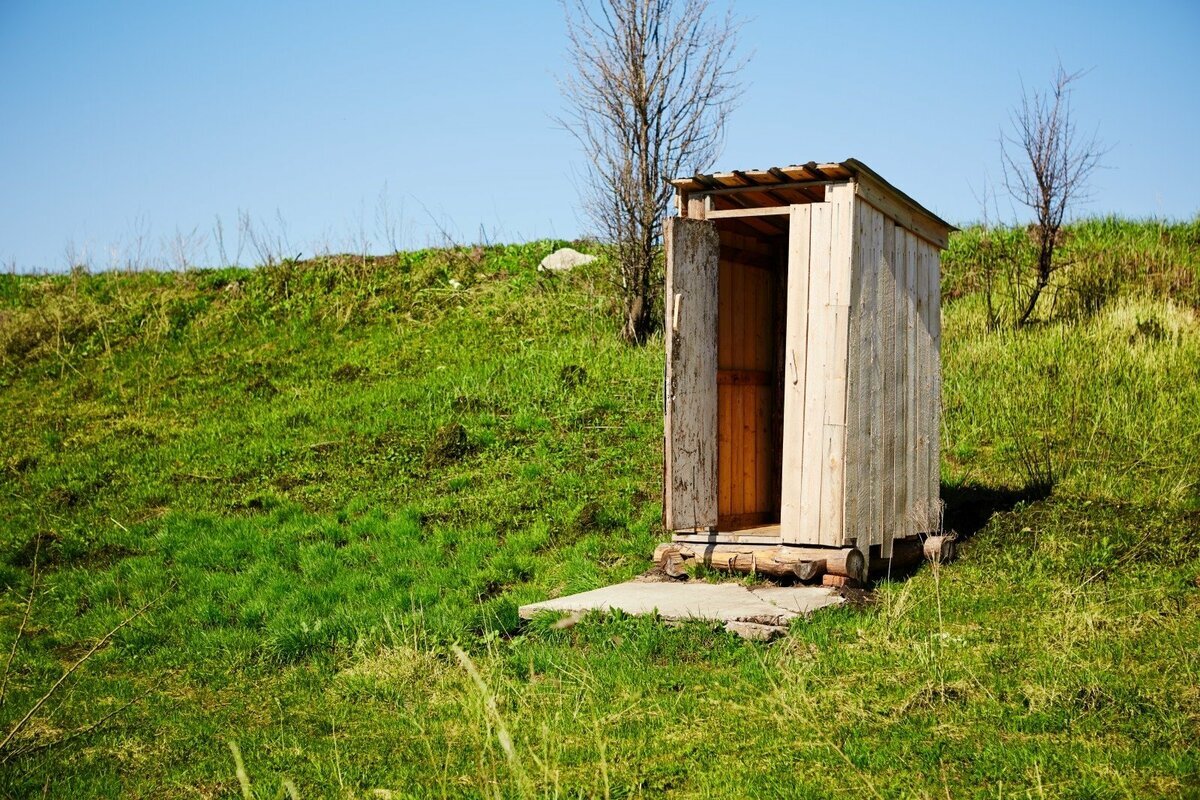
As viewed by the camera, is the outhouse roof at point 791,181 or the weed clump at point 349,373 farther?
the weed clump at point 349,373

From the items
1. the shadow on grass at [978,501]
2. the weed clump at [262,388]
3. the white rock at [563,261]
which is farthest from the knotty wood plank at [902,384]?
the white rock at [563,261]

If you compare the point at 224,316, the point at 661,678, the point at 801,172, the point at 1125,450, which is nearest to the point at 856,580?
the point at 661,678

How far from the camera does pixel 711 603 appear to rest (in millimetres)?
6926

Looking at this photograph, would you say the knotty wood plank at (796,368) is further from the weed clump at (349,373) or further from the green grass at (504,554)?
the weed clump at (349,373)

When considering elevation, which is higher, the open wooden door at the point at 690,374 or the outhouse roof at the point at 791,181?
the outhouse roof at the point at 791,181

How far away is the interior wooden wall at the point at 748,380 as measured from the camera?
892 centimetres

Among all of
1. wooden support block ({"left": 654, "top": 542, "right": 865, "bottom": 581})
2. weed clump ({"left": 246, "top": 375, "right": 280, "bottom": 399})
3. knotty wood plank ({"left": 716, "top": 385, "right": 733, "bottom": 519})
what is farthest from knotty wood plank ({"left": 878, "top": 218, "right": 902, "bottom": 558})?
weed clump ({"left": 246, "top": 375, "right": 280, "bottom": 399})

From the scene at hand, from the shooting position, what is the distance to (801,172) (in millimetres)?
7375

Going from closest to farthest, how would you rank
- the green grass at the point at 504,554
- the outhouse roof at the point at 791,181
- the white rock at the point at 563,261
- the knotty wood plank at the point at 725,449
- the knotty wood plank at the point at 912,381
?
the green grass at the point at 504,554 < the outhouse roof at the point at 791,181 < the knotty wood plank at the point at 912,381 < the knotty wood plank at the point at 725,449 < the white rock at the point at 563,261

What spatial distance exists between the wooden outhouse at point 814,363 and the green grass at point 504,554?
713mm

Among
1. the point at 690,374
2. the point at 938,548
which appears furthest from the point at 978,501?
the point at 690,374

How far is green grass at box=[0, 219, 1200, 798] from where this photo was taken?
4586 millimetres

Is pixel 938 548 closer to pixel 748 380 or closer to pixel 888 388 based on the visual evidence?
pixel 888 388

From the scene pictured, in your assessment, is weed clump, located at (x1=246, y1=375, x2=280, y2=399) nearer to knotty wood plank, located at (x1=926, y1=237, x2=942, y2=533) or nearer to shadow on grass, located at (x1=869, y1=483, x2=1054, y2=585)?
shadow on grass, located at (x1=869, y1=483, x2=1054, y2=585)
